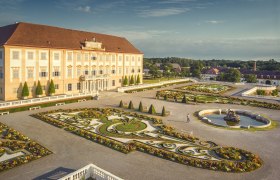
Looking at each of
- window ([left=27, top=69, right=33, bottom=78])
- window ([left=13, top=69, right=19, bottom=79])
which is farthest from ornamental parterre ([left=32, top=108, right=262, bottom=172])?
window ([left=27, top=69, right=33, bottom=78])

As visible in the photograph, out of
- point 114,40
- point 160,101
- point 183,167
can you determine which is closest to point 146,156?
point 183,167

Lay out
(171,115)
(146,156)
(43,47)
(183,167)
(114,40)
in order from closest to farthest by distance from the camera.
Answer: (183,167) → (146,156) → (171,115) → (43,47) → (114,40)

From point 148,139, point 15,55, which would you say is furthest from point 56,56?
point 148,139

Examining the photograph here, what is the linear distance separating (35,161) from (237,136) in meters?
22.4

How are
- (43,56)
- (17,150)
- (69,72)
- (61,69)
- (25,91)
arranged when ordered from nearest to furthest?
(17,150) < (25,91) < (43,56) < (61,69) < (69,72)

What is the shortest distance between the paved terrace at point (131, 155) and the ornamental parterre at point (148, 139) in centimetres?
86

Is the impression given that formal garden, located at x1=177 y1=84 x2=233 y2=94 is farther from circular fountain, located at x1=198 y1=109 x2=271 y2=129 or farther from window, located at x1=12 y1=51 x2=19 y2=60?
window, located at x1=12 y1=51 x2=19 y2=60

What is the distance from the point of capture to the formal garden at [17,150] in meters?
19.3

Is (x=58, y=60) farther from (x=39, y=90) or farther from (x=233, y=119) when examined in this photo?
(x=233, y=119)

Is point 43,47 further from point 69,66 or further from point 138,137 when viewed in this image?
point 138,137

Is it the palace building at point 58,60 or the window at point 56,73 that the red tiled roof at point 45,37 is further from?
the window at point 56,73

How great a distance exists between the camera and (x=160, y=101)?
4981cm

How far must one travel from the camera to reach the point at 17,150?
21891mm

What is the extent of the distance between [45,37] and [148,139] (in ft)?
121
